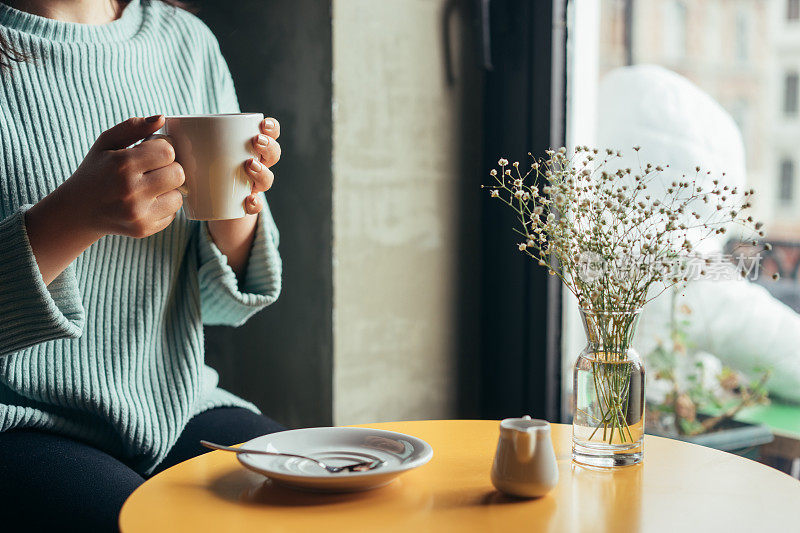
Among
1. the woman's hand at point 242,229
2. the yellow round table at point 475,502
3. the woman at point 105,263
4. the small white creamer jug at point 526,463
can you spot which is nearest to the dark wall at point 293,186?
the woman at point 105,263

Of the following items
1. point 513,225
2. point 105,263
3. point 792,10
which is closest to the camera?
point 105,263

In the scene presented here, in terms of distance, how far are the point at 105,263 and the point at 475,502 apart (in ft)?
2.14

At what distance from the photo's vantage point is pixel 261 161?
3.09 ft

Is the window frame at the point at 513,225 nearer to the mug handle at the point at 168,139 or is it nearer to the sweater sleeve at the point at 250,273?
the sweater sleeve at the point at 250,273

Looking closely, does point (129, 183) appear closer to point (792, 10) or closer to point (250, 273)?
point (250, 273)

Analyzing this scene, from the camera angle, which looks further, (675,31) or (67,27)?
(675,31)

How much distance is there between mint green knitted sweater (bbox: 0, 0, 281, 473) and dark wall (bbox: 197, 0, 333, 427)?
35 centimetres

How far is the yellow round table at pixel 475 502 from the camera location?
73 centimetres

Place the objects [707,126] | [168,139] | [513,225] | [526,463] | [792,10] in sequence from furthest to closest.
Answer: [513,225] < [707,126] < [792,10] < [168,139] < [526,463]

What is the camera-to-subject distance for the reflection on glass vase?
87 cm

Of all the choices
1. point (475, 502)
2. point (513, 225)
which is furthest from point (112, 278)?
point (513, 225)

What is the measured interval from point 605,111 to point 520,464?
3.69 feet

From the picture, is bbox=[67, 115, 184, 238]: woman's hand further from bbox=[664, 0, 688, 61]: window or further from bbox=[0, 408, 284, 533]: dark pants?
bbox=[664, 0, 688, 61]: window

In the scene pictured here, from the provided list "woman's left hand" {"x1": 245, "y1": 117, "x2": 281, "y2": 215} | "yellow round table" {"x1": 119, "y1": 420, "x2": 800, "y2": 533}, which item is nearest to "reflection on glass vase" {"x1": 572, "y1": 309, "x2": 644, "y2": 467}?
"yellow round table" {"x1": 119, "y1": 420, "x2": 800, "y2": 533}
